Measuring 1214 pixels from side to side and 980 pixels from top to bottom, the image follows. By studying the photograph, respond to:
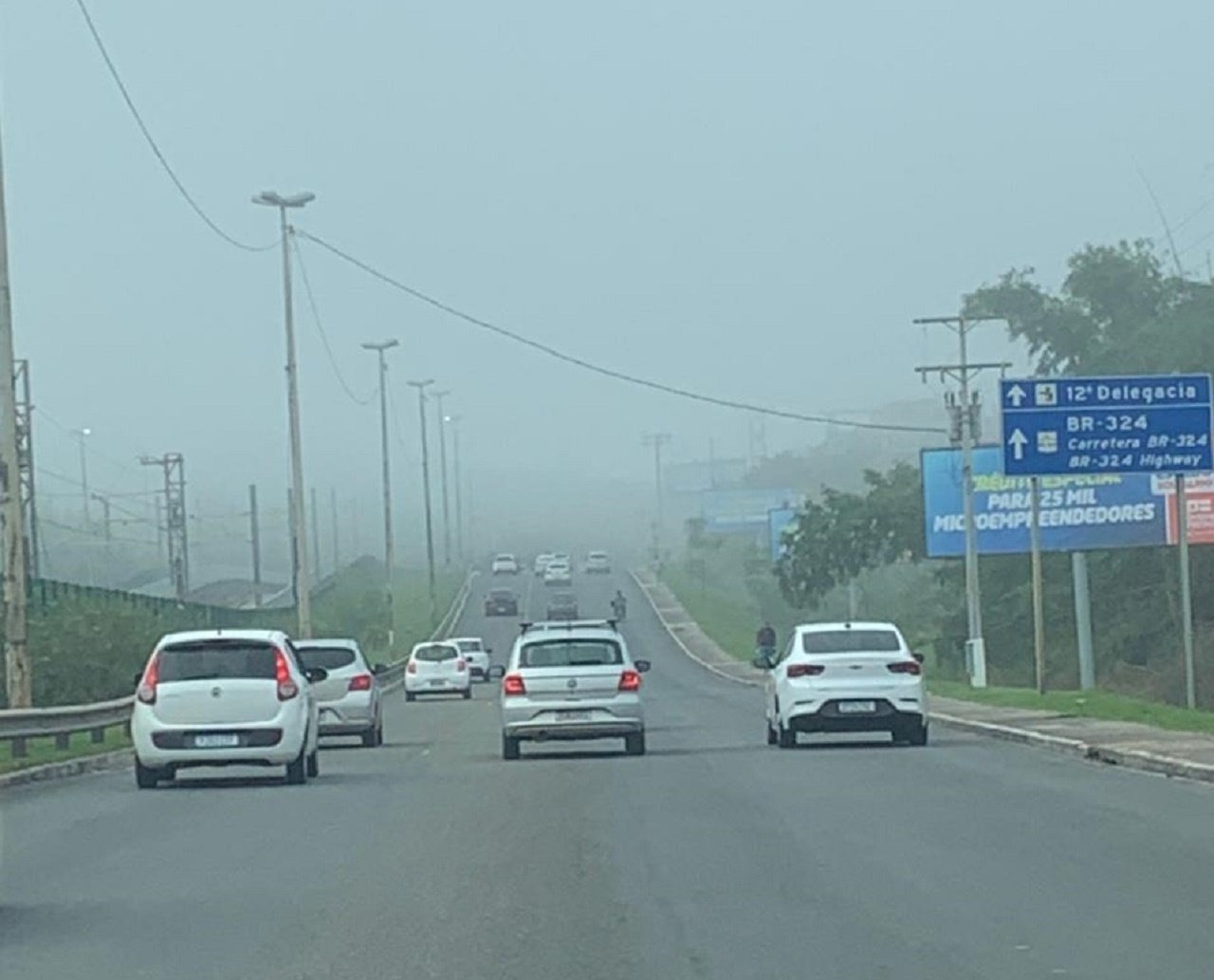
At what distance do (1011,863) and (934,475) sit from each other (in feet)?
158

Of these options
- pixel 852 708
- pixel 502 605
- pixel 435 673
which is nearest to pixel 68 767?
pixel 852 708

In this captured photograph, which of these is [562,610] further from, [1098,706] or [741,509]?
[1098,706]

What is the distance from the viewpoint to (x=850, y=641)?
32031mm

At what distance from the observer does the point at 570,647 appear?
30922mm

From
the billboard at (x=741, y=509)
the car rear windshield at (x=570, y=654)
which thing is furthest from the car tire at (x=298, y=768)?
the billboard at (x=741, y=509)

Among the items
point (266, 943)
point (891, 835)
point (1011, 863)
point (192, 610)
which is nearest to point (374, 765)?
point (891, 835)

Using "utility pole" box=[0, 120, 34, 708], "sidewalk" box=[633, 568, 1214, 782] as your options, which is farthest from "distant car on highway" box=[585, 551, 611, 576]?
"utility pole" box=[0, 120, 34, 708]

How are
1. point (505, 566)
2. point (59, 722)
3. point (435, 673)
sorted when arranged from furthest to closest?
1. point (505, 566)
2. point (435, 673)
3. point (59, 722)

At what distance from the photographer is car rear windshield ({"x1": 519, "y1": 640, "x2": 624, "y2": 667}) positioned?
1208 inches

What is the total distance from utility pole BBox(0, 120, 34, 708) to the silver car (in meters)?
6.86

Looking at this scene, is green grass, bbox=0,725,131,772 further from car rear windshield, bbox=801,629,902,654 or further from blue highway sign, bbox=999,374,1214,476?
blue highway sign, bbox=999,374,1214,476

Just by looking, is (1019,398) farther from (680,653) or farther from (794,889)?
(680,653)

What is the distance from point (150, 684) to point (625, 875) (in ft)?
36.4

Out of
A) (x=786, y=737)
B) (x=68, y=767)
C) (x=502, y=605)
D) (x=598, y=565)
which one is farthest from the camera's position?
(x=598, y=565)
